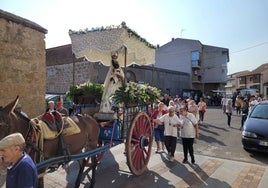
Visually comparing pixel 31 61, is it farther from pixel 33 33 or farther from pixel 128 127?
pixel 128 127

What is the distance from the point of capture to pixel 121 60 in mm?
8461

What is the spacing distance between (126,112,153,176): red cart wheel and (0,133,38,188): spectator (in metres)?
3.44

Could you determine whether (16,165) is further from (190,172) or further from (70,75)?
(70,75)

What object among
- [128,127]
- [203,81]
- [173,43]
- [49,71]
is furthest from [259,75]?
[128,127]

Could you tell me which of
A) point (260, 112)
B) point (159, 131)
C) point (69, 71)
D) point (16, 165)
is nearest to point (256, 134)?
point (260, 112)

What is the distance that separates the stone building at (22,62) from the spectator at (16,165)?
21.5 ft

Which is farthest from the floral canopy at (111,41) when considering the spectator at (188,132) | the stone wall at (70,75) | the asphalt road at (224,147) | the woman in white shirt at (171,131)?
the stone wall at (70,75)

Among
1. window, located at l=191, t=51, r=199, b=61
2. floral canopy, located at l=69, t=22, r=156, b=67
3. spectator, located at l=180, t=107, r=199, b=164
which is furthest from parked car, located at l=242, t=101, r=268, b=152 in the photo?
window, located at l=191, t=51, r=199, b=61

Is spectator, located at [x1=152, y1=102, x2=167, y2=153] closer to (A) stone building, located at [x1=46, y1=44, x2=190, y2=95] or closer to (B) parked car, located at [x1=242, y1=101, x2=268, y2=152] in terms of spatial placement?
(B) parked car, located at [x1=242, y1=101, x2=268, y2=152]

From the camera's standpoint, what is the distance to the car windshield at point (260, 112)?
928 cm

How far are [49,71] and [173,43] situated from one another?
96.7 ft

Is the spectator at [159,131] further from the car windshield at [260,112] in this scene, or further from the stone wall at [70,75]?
the stone wall at [70,75]

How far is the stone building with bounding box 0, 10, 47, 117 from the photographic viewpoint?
8.48 meters

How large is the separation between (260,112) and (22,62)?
806cm
